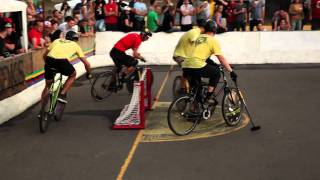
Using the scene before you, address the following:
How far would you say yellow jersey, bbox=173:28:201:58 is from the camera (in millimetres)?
10703

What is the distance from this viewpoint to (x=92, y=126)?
1005 cm

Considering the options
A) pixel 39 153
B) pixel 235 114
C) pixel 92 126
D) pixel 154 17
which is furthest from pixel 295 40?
pixel 39 153

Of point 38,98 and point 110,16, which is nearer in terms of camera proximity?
point 38,98

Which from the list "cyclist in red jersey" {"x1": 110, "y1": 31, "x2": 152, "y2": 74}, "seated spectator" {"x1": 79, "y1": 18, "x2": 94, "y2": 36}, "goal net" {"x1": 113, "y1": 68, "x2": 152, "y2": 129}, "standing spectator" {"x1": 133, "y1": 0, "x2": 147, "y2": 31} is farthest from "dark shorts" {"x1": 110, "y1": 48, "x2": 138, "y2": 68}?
"standing spectator" {"x1": 133, "y1": 0, "x2": 147, "y2": 31}

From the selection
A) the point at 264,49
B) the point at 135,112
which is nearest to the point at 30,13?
the point at 135,112

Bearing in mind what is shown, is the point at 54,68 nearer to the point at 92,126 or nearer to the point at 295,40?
the point at 92,126

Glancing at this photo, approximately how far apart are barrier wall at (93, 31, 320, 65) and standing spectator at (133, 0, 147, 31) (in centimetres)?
87

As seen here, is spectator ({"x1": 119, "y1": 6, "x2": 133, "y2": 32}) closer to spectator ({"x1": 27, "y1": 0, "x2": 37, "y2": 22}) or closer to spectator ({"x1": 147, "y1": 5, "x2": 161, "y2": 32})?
spectator ({"x1": 147, "y1": 5, "x2": 161, "y2": 32})

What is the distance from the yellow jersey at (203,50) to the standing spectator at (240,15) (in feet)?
35.9

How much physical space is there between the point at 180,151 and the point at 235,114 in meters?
2.14

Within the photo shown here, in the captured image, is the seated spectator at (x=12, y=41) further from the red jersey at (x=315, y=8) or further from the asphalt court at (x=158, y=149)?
the red jersey at (x=315, y=8)

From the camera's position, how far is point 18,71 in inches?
448

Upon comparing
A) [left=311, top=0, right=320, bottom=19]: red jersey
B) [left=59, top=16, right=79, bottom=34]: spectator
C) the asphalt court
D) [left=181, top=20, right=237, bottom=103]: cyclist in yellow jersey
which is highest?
[left=311, top=0, right=320, bottom=19]: red jersey

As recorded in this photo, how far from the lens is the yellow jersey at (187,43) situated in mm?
10703
